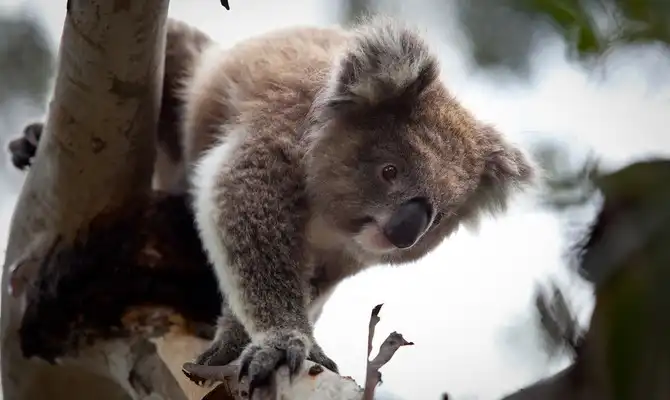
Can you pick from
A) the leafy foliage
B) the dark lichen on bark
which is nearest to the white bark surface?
the dark lichen on bark

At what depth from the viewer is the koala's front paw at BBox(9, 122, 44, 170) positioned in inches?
96.0

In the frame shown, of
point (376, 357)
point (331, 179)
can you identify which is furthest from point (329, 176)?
point (376, 357)

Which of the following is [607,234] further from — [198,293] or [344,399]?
[198,293]

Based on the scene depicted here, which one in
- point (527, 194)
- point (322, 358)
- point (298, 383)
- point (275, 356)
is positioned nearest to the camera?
point (298, 383)

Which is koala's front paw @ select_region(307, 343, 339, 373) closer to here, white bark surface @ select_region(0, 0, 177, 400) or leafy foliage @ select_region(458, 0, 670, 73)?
white bark surface @ select_region(0, 0, 177, 400)

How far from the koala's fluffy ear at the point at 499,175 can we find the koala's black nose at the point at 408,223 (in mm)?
349

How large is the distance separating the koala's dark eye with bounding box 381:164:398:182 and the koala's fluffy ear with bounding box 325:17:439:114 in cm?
20

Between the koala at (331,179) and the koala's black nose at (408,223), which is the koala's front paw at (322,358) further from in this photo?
the koala's black nose at (408,223)

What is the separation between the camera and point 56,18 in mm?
2424

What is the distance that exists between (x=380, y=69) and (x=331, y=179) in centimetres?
31

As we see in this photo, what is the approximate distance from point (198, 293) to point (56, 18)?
110 cm

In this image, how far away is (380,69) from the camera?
74.4 inches

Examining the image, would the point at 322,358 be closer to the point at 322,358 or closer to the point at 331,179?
the point at 322,358

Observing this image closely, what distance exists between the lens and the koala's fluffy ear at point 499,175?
6.76 feet
